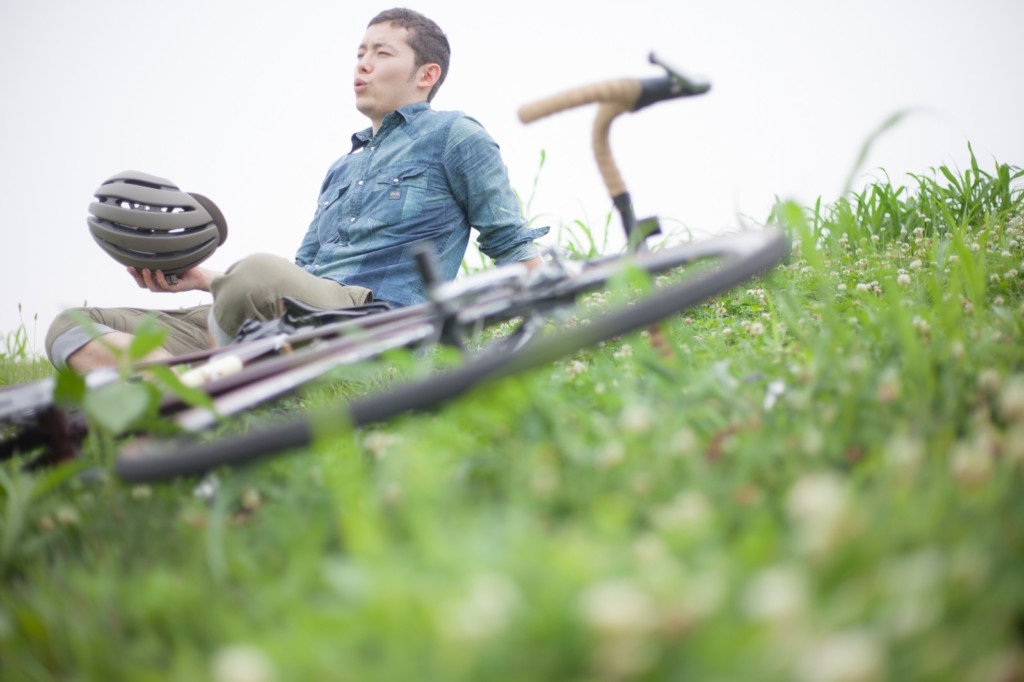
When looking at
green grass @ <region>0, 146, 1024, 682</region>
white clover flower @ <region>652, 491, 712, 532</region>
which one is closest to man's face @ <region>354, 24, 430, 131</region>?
green grass @ <region>0, 146, 1024, 682</region>

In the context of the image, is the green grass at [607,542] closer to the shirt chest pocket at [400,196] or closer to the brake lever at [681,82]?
the brake lever at [681,82]

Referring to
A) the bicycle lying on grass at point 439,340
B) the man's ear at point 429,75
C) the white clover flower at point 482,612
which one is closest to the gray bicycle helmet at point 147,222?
the bicycle lying on grass at point 439,340

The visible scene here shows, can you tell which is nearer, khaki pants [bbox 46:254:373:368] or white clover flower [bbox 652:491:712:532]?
white clover flower [bbox 652:491:712:532]

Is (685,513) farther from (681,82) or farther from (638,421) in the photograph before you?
(681,82)

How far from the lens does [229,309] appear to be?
298 centimetres

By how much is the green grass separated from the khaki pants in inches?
55.9

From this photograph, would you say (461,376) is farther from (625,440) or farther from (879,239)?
(879,239)

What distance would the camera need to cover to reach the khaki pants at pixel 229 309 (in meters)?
2.95

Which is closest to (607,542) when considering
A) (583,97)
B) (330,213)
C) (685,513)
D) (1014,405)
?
(685,513)

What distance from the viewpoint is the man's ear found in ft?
14.3

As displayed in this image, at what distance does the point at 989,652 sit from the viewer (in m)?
0.66

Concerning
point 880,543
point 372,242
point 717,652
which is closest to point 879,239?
point 372,242

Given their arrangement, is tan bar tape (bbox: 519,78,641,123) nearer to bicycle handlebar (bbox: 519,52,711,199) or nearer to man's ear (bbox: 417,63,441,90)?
bicycle handlebar (bbox: 519,52,711,199)

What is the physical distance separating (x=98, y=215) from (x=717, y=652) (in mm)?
3533
